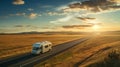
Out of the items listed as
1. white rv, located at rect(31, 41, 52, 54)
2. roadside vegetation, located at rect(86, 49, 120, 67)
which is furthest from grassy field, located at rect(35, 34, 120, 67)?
white rv, located at rect(31, 41, 52, 54)

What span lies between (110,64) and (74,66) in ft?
20.5

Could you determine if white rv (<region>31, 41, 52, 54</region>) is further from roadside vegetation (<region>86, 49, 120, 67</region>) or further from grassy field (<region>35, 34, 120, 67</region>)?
roadside vegetation (<region>86, 49, 120, 67</region>)

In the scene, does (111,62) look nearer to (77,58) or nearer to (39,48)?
(77,58)

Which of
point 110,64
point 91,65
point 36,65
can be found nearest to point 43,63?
point 36,65

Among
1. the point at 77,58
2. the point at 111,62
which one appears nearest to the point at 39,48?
the point at 77,58

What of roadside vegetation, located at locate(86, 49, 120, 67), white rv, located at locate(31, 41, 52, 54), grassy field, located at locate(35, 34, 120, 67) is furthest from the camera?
white rv, located at locate(31, 41, 52, 54)

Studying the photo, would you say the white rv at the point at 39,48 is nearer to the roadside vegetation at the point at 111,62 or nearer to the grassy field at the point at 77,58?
the grassy field at the point at 77,58

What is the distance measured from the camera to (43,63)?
44.0m

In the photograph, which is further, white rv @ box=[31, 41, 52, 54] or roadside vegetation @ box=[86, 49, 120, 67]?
white rv @ box=[31, 41, 52, 54]

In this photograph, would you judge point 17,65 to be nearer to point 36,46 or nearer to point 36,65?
point 36,65

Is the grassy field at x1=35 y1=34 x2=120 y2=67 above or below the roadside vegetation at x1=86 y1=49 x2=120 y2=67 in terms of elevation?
below

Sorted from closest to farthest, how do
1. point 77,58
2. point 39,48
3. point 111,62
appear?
point 111,62, point 77,58, point 39,48

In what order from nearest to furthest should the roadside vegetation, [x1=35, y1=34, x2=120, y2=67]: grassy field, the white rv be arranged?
the roadside vegetation, [x1=35, y1=34, x2=120, y2=67]: grassy field, the white rv

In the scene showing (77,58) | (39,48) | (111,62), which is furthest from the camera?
(39,48)
